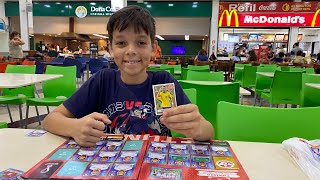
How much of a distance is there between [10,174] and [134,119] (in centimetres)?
66

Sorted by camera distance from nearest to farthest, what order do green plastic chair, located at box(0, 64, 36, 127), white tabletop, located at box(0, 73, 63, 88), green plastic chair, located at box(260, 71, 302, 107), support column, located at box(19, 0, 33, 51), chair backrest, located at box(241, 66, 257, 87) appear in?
white tabletop, located at box(0, 73, 63, 88) < green plastic chair, located at box(0, 64, 36, 127) < green plastic chair, located at box(260, 71, 302, 107) < chair backrest, located at box(241, 66, 257, 87) < support column, located at box(19, 0, 33, 51)

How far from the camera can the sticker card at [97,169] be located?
73 centimetres

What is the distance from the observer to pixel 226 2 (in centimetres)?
1084

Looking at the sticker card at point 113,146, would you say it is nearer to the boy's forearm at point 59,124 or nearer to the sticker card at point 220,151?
the boy's forearm at point 59,124

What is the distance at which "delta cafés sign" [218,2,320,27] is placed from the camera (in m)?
10.3

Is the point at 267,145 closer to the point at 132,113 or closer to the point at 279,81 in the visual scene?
the point at 132,113

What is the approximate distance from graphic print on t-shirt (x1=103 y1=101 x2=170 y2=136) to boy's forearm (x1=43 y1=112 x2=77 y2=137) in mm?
263

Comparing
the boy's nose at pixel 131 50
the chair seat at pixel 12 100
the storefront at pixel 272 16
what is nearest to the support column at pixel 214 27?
the storefront at pixel 272 16

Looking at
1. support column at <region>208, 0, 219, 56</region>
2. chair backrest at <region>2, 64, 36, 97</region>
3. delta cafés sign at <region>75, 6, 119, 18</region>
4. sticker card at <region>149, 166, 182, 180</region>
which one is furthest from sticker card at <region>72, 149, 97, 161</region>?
delta cafés sign at <region>75, 6, 119, 18</region>

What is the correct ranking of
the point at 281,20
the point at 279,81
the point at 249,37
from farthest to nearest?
the point at 249,37, the point at 281,20, the point at 279,81

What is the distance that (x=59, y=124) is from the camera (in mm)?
1082

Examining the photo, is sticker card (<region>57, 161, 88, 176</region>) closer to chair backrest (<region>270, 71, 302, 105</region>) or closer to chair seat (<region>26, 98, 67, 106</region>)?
chair seat (<region>26, 98, 67, 106</region>)

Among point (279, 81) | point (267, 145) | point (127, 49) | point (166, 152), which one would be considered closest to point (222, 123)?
point (267, 145)

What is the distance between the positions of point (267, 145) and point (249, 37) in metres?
13.1
